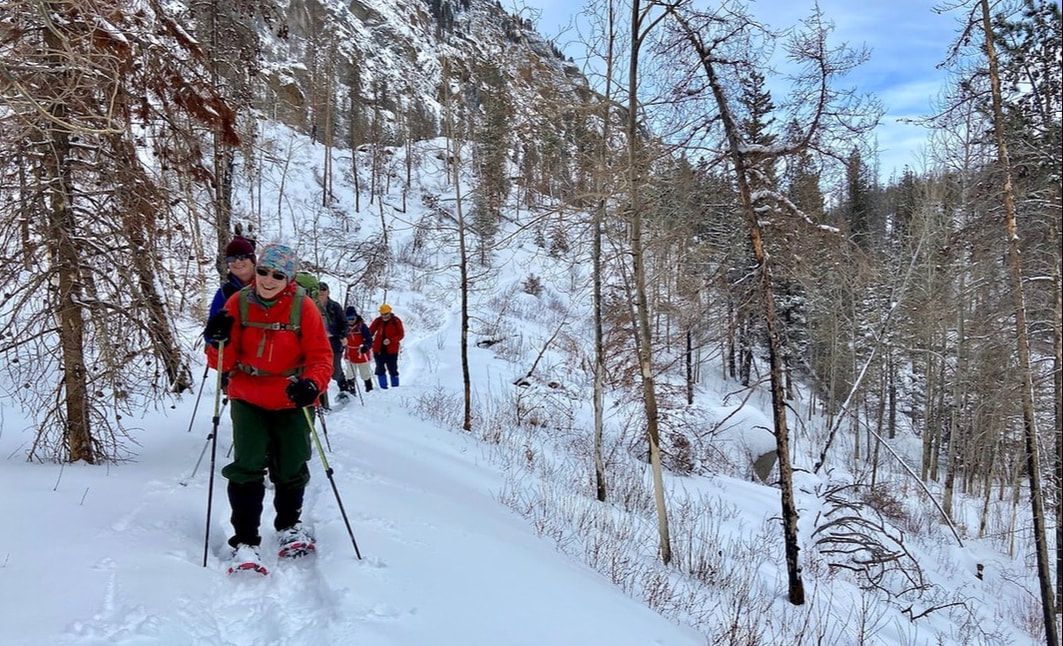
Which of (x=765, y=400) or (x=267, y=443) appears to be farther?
(x=765, y=400)

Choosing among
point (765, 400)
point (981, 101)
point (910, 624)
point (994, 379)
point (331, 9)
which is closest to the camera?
point (910, 624)

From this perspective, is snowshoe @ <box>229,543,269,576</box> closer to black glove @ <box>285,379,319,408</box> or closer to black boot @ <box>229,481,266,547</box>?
black boot @ <box>229,481,266,547</box>

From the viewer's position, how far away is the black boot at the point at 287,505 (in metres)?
3.69

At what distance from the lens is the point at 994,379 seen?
11.6 meters

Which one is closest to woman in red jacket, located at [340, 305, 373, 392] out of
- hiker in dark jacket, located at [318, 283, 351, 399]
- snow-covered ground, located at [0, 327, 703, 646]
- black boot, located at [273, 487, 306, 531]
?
hiker in dark jacket, located at [318, 283, 351, 399]

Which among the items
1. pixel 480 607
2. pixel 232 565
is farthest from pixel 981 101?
pixel 232 565

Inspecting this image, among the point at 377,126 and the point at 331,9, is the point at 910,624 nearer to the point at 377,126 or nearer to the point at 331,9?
the point at 377,126

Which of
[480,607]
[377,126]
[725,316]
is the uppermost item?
[377,126]

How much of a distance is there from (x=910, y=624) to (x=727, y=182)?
20.0ft

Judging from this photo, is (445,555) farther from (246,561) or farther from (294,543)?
(246,561)

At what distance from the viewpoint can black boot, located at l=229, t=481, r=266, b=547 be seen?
3467 mm

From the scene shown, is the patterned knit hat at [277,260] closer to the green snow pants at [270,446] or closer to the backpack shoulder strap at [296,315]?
the backpack shoulder strap at [296,315]

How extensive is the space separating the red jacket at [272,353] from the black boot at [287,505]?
0.59 m

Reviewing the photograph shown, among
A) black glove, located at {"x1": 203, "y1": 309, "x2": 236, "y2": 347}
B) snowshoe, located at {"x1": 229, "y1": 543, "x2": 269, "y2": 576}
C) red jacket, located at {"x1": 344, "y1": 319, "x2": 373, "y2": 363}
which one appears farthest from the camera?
red jacket, located at {"x1": 344, "y1": 319, "x2": 373, "y2": 363}
